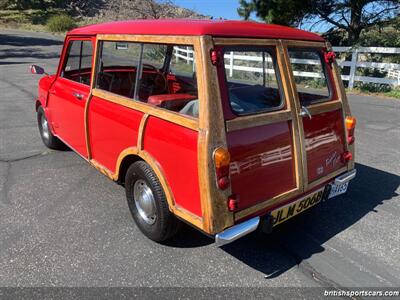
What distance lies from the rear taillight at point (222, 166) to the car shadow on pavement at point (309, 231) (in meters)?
0.91

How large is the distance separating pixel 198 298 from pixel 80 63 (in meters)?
3.04

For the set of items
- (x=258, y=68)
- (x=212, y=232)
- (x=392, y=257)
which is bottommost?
(x=392, y=257)

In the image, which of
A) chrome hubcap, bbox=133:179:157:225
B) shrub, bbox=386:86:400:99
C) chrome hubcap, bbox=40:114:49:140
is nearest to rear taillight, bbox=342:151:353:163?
chrome hubcap, bbox=133:179:157:225

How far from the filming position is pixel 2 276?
283 cm

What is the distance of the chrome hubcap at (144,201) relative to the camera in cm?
319

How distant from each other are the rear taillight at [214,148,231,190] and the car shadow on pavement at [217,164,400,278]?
35.7 inches

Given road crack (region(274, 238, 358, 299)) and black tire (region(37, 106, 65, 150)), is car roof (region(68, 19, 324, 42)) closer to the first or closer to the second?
road crack (region(274, 238, 358, 299))

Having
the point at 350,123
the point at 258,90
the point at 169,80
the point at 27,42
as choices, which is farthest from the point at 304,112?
the point at 27,42

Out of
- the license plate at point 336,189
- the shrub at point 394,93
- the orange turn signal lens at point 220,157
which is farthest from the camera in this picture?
the shrub at point 394,93

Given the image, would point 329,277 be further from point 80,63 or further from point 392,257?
point 80,63

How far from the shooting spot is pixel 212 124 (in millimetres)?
2498

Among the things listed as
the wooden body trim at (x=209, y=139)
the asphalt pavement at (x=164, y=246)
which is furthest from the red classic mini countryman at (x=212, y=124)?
the asphalt pavement at (x=164, y=246)

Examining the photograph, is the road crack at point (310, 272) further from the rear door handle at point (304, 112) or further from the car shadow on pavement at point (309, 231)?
the rear door handle at point (304, 112)

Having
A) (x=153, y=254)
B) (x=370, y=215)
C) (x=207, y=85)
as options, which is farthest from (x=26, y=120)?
(x=370, y=215)
